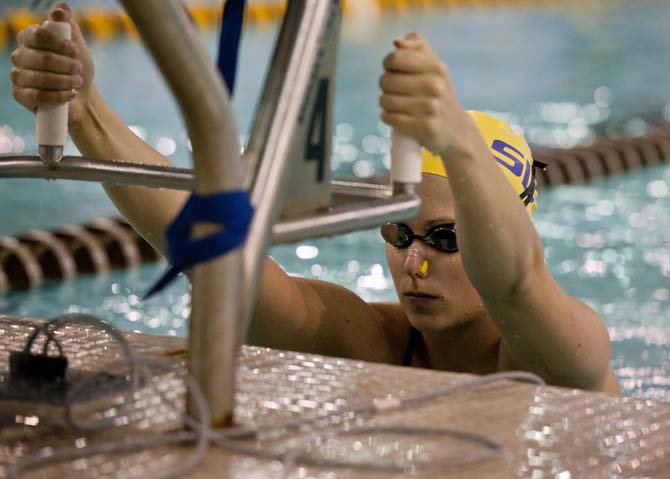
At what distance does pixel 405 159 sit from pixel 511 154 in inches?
47.7

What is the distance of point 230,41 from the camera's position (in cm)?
123

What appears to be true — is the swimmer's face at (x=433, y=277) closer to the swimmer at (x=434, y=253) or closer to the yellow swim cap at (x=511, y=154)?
the swimmer at (x=434, y=253)

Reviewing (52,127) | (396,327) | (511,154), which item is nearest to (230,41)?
(52,127)

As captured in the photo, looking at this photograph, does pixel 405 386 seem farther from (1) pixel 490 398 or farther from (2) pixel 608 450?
(2) pixel 608 450

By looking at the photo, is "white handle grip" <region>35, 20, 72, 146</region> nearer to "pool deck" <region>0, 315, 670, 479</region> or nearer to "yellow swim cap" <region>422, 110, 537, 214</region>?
"pool deck" <region>0, 315, 670, 479</region>

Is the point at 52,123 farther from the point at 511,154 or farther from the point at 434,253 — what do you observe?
the point at 511,154

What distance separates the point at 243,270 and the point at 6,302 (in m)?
3.70

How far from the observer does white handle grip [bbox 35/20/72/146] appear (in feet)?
4.80

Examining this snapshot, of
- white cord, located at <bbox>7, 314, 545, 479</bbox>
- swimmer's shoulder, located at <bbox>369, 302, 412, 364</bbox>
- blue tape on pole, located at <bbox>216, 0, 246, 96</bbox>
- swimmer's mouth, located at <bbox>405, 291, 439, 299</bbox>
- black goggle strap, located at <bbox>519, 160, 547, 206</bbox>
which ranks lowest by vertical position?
swimmer's shoulder, located at <bbox>369, 302, 412, 364</bbox>

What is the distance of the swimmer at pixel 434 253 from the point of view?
4.49ft

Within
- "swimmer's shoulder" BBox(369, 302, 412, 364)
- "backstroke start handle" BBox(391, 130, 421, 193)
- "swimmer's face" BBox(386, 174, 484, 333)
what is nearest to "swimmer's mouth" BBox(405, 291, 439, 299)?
"swimmer's face" BBox(386, 174, 484, 333)

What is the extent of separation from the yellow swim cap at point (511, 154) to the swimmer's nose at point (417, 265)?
30cm

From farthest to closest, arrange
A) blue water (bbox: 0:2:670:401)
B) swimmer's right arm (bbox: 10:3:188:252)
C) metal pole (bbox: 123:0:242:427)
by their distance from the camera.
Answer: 1. blue water (bbox: 0:2:670:401)
2. swimmer's right arm (bbox: 10:3:188:252)
3. metal pole (bbox: 123:0:242:427)

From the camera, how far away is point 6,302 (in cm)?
452
